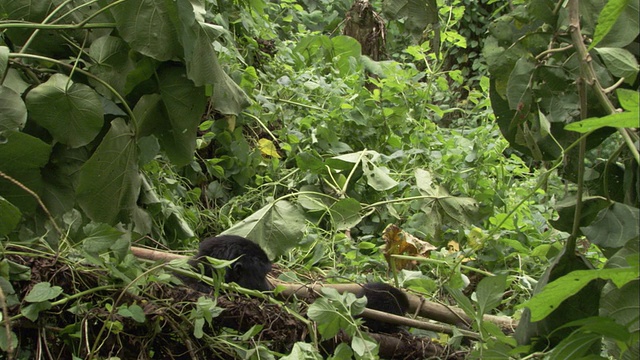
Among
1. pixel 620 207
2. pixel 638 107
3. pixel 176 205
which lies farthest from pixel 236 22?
pixel 638 107

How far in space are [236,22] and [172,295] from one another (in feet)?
10.7

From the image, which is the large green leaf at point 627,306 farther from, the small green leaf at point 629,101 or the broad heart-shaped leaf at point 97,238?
the broad heart-shaped leaf at point 97,238

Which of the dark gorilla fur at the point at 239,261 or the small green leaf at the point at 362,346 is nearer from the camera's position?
the small green leaf at the point at 362,346

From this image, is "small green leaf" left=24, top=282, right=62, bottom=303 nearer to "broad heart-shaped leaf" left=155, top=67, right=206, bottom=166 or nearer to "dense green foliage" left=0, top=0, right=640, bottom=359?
"dense green foliage" left=0, top=0, right=640, bottom=359

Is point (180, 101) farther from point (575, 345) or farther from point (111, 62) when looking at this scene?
point (575, 345)

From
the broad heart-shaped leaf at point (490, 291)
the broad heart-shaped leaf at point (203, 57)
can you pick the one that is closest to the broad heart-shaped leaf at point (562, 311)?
the broad heart-shaped leaf at point (490, 291)

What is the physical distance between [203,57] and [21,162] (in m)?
0.53

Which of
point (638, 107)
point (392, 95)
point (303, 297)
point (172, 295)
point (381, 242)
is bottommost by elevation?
point (381, 242)

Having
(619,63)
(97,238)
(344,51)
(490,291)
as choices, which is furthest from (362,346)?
(344,51)

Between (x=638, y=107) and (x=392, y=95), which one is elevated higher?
(x=638, y=107)

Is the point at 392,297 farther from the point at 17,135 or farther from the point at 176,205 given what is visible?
the point at 176,205

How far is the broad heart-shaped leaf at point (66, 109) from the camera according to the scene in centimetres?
203

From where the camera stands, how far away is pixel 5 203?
5.45ft

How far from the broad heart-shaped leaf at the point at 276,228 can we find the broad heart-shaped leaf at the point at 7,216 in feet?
3.15
